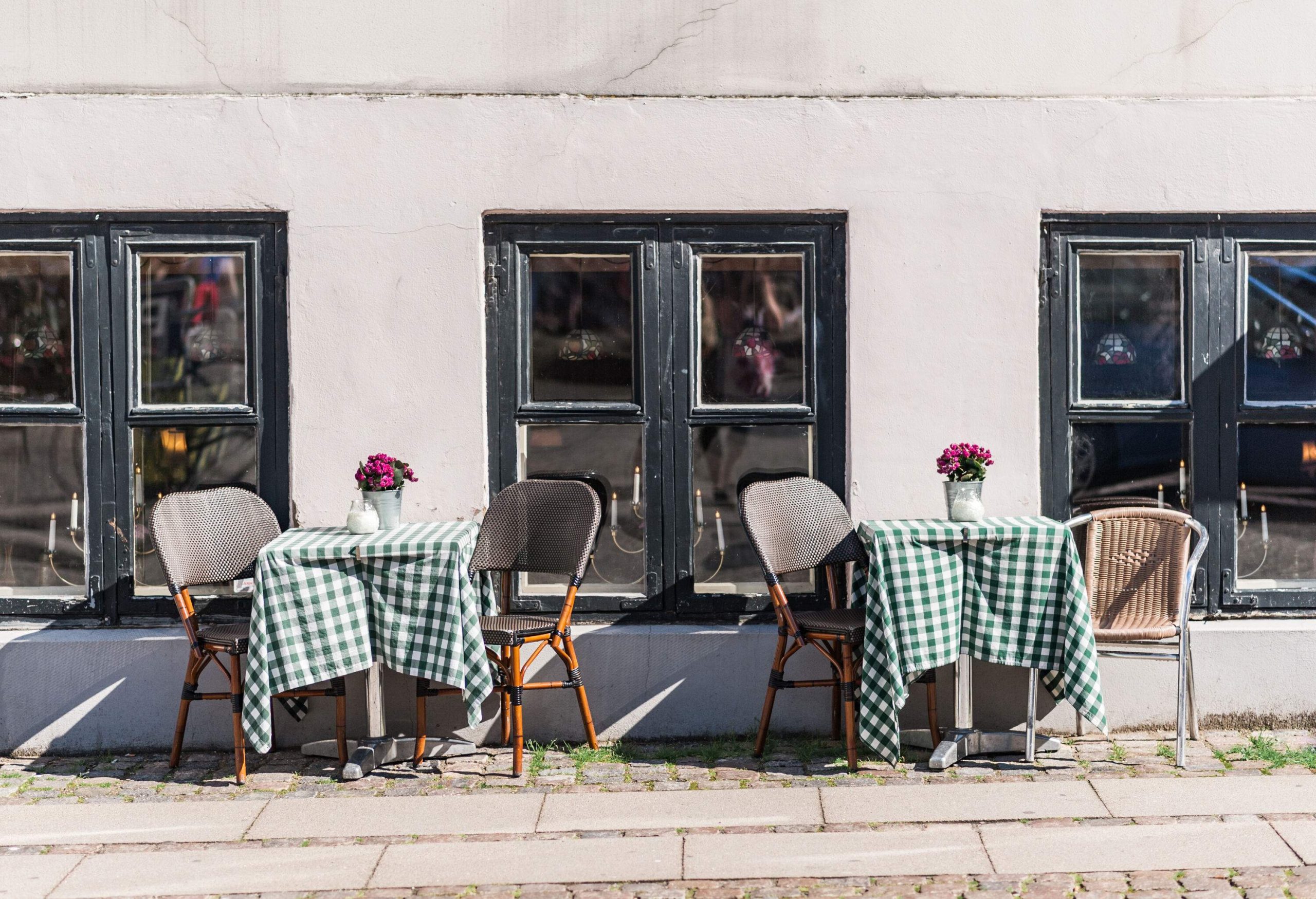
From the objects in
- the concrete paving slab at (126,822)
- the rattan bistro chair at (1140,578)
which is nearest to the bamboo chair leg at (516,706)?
the concrete paving slab at (126,822)

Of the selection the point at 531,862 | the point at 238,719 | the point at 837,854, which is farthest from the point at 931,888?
Answer: the point at 238,719

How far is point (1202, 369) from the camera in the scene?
17.5 ft

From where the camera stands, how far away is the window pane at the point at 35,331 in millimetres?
5312

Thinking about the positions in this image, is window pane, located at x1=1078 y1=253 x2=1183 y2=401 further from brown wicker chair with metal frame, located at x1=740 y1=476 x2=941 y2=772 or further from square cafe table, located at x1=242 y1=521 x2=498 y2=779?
square cafe table, located at x1=242 y1=521 x2=498 y2=779

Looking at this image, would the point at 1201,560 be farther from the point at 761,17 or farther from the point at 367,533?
the point at 367,533

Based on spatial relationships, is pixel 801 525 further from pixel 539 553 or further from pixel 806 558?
pixel 539 553

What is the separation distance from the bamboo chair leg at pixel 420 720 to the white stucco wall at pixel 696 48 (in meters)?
2.49

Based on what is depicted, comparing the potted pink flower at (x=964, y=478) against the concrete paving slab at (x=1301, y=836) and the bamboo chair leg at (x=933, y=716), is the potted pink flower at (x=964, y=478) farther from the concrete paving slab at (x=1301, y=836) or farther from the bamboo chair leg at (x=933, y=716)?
the concrete paving slab at (x=1301, y=836)

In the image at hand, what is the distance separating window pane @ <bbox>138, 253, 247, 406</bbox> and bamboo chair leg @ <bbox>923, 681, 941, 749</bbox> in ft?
10.4

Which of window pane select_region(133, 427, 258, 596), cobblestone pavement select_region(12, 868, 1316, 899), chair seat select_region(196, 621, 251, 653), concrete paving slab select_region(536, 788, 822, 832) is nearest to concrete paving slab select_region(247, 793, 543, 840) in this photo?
concrete paving slab select_region(536, 788, 822, 832)

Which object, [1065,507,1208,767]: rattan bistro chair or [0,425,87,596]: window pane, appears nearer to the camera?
[1065,507,1208,767]: rattan bistro chair

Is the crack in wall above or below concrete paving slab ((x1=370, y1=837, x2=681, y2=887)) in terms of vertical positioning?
above

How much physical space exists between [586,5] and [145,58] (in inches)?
74.2

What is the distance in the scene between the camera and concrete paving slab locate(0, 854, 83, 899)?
3.70 meters
